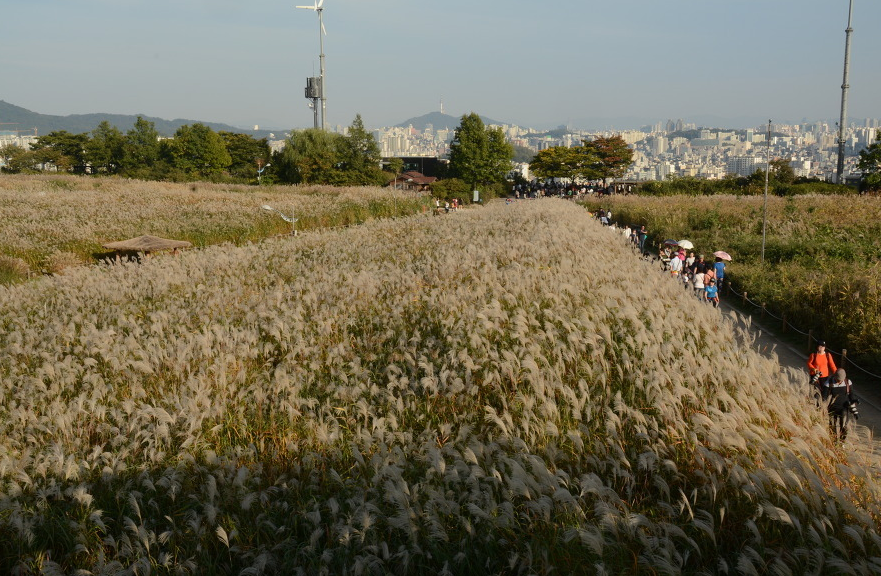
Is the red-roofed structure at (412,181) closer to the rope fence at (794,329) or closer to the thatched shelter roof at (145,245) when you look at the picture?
the thatched shelter roof at (145,245)

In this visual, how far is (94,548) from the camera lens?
4.30 m

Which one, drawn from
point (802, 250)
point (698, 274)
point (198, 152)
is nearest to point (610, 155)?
point (198, 152)

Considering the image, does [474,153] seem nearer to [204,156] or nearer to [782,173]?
[782,173]

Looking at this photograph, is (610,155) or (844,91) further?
(610,155)

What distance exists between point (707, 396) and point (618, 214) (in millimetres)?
35482

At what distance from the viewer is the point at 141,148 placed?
74.1 m

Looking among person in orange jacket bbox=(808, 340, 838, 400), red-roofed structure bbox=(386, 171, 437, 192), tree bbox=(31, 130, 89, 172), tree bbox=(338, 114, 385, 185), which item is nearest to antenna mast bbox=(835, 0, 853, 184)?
red-roofed structure bbox=(386, 171, 437, 192)

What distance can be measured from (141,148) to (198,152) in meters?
6.45

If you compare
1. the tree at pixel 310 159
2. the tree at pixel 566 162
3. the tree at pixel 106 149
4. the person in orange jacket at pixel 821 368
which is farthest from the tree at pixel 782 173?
the tree at pixel 106 149

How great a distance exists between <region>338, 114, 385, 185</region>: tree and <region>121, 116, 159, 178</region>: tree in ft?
78.4

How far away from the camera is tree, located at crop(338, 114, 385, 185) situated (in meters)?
57.0

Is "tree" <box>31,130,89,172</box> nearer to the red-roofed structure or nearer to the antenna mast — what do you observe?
the red-roofed structure

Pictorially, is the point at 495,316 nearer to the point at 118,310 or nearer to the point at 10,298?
the point at 118,310

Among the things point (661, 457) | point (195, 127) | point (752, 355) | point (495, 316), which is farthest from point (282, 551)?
point (195, 127)
